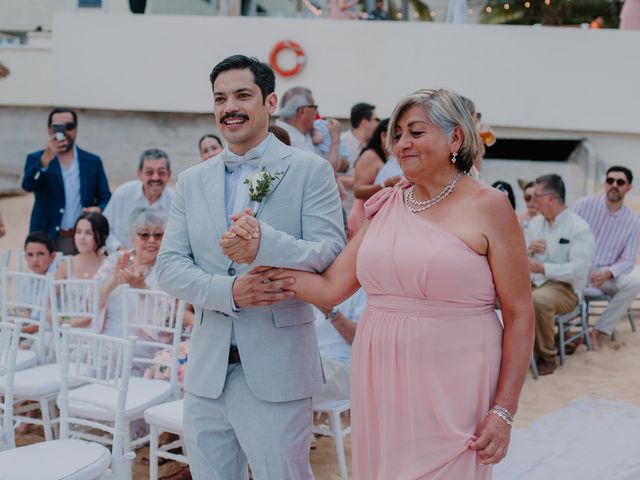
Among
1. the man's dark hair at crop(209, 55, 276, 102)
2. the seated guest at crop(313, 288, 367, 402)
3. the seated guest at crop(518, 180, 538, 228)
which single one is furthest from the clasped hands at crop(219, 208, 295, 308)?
the seated guest at crop(518, 180, 538, 228)

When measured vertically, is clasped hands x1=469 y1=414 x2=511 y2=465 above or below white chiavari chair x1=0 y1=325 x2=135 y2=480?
above

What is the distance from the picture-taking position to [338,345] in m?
4.52

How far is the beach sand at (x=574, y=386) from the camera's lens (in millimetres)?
4684

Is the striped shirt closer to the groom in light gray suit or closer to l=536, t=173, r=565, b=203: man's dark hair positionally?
l=536, t=173, r=565, b=203: man's dark hair

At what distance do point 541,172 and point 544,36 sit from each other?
2.15 metres

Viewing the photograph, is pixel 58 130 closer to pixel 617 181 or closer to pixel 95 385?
pixel 95 385

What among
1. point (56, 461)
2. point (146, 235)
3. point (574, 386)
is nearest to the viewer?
point (56, 461)

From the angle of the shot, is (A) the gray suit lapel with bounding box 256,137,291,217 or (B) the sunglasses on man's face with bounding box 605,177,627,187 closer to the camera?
(A) the gray suit lapel with bounding box 256,137,291,217

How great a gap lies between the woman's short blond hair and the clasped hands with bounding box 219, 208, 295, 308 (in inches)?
22.8

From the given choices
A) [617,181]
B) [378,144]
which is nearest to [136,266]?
[378,144]

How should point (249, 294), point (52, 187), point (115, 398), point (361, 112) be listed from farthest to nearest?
point (361, 112) → point (52, 187) → point (115, 398) → point (249, 294)

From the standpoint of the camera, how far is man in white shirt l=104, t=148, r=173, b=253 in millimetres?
6367

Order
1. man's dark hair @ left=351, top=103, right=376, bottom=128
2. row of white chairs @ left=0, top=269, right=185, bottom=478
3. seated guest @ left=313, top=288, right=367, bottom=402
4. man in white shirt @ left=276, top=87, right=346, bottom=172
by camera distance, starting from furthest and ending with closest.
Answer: man's dark hair @ left=351, top=103, right=376, bottom=128
man in white shirt @ left=276, top=87, right=346, bottom=172
seated guest @ left=313, top=288, right=367, bottom=402
row of white chairs @ left=0, top=269, right=185, bottom=478

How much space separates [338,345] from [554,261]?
3.19m
